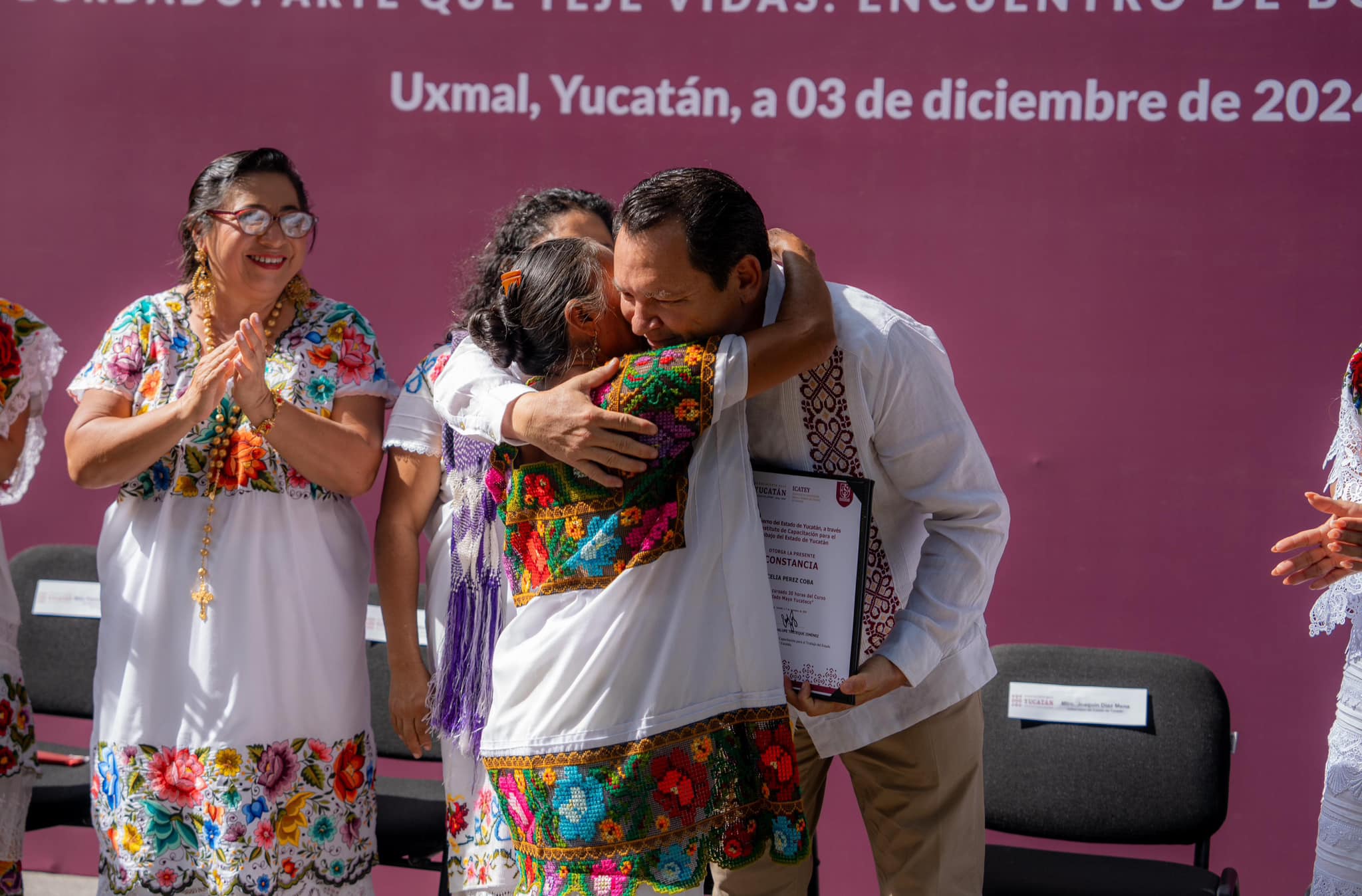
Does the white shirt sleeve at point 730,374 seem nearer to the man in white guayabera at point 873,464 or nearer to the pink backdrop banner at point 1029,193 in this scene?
the man in white guayabera at point 873,464

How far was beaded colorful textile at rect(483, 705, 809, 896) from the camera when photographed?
5.91ft

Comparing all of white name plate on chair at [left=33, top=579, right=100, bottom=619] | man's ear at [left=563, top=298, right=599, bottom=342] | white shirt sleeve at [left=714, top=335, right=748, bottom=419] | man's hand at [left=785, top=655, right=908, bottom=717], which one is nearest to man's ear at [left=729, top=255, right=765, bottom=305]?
white shirt sleeve at [left=714, top=335, right=748, bottom=419]

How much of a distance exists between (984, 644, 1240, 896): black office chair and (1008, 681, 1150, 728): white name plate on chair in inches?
0.7

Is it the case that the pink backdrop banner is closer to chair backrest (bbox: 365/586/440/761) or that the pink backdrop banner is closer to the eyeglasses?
chair backrest (bbox: 365/586/440/761)

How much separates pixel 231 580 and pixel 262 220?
2.53 feet

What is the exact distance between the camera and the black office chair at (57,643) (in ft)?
11.8

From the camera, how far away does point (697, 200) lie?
1838 millimetres

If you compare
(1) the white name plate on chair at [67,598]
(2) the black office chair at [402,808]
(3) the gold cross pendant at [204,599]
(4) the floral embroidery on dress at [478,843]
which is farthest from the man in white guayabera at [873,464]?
(1) the white name plate on chair at [67,598]

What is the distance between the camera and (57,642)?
143 inches

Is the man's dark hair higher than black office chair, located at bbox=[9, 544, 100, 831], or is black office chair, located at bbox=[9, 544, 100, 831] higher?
the man's dark hair

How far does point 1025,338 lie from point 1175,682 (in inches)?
38.3

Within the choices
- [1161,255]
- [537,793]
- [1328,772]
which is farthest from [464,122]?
[1328,772]

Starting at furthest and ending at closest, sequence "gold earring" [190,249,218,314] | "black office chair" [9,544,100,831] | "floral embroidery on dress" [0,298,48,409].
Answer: "black office chair" [9,544,100,831] → "floral embroidery on dress" [0,298,48,409] → "gold earring" [190,249,218,314]

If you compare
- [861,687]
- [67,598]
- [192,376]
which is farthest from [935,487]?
[67,598]
